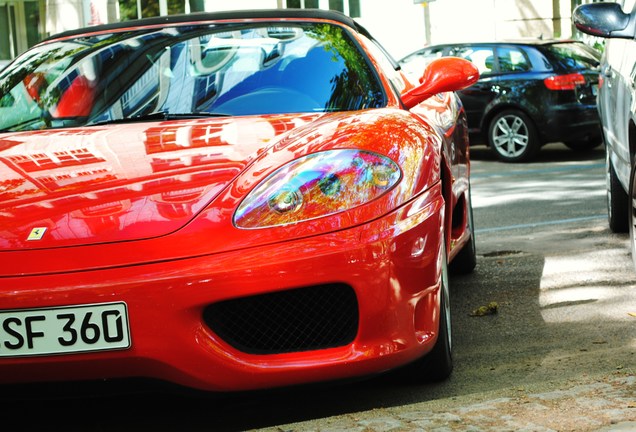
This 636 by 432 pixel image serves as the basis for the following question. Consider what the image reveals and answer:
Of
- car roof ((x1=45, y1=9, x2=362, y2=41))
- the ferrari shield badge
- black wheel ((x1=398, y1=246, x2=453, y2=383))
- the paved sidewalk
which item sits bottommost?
black wheel ((x1=398, y1=246, x2=453, y2=383))

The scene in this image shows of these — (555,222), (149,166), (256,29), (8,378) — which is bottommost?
(555,222)

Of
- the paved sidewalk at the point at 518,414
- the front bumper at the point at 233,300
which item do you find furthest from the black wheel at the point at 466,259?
the paved sidewalk at the point at 518,414

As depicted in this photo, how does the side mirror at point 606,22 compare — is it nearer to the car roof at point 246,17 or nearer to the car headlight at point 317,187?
the car roof at point 246,17

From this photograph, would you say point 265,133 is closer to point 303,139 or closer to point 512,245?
point 303,139

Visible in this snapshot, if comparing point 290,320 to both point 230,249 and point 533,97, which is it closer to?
point 230,249

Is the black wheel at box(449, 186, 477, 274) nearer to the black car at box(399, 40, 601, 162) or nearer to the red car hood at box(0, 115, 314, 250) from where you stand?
the red car hood at box(0, 115, 314, 250)

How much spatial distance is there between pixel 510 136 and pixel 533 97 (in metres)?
0.51

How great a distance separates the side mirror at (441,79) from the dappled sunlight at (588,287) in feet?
3.59

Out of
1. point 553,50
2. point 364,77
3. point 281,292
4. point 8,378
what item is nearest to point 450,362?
point 281,292

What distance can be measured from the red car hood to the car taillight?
9161 mm

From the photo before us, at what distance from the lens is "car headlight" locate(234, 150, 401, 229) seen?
3336mm

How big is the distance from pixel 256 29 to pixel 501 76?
898 centimetres

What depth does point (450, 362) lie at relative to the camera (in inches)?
154

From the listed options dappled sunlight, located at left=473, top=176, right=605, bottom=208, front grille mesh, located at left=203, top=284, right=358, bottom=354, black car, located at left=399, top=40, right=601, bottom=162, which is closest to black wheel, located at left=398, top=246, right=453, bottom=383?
front grille mesh, located at left=203, top=284, right=358, bottom=354
